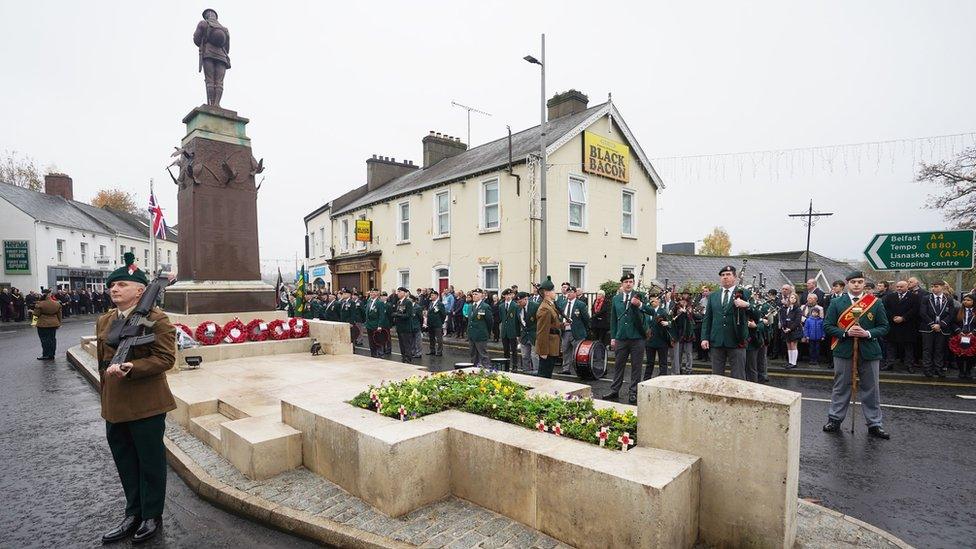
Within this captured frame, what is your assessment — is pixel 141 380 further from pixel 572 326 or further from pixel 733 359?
pixel 572 326

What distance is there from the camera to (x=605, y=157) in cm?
1973

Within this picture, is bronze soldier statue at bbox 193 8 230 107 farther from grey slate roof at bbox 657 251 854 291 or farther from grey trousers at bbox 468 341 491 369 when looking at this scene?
grey slate roof at bbox 657 251 854 291

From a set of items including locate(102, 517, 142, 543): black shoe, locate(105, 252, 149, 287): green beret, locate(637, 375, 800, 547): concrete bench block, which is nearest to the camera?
locate(637, 375, 800, 547): concrete bench block

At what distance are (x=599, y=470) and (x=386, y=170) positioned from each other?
94.4 ft

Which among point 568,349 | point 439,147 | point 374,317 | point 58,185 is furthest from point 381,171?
point 58,185

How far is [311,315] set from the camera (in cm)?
1898

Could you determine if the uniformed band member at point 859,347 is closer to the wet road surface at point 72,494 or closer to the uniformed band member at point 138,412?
the wet road surface at point 72,494

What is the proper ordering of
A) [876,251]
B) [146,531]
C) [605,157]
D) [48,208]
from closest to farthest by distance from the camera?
[146,531]
[876,251]
[605,157]
[48,208]

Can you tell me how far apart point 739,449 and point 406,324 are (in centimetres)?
1029

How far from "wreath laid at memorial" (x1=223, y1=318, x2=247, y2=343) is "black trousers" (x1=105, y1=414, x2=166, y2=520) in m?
6.84

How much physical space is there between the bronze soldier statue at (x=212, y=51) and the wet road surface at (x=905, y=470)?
1325cm

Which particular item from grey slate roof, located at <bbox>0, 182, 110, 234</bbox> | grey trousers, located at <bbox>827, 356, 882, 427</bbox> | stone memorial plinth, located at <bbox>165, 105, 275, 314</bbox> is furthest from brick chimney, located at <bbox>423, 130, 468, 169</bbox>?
grey slate roof, located at <bbox>0, 182, 110, 234</bbox>

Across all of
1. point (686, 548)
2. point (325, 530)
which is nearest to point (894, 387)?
point (686, 548)

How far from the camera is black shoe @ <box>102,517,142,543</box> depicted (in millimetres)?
3807
